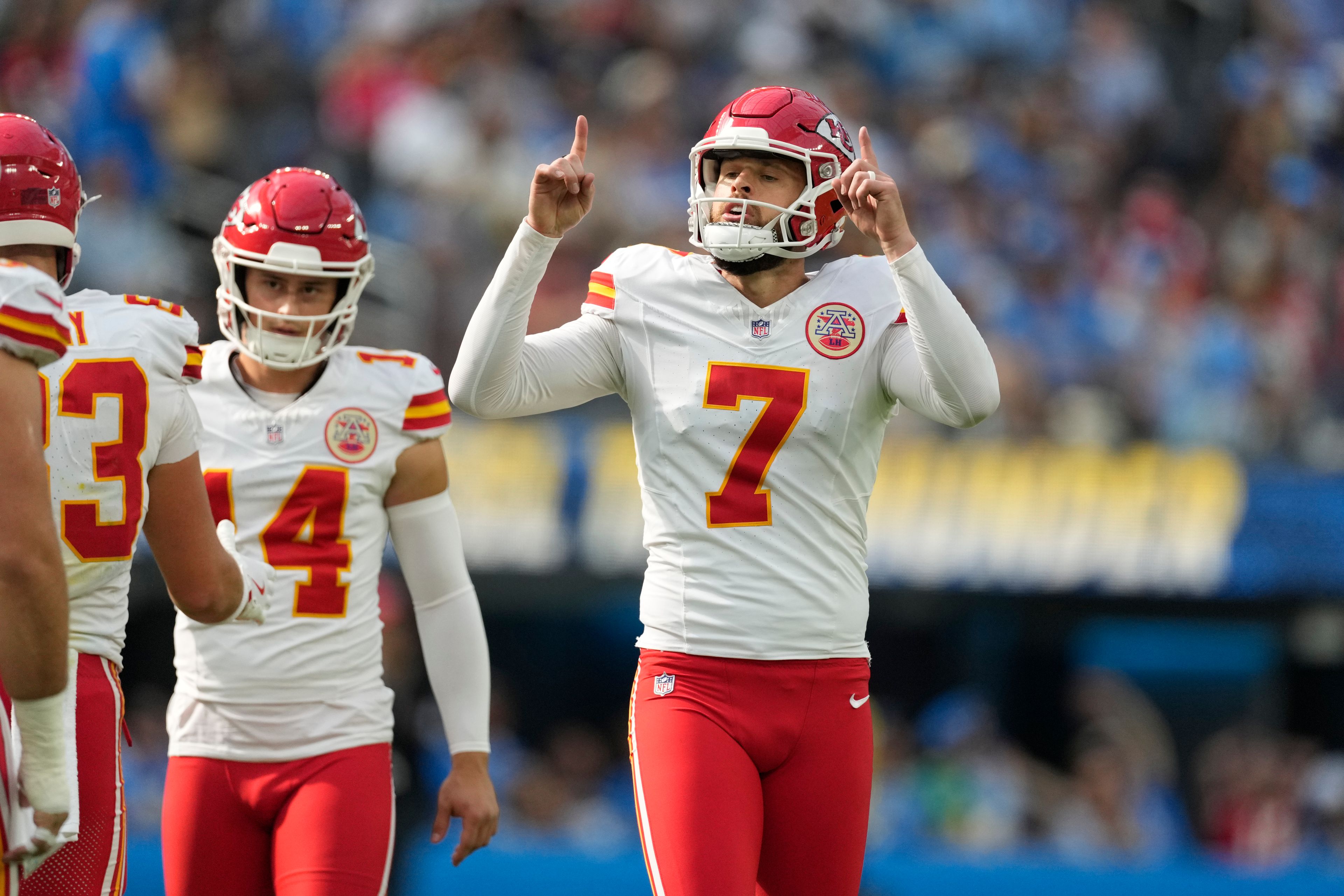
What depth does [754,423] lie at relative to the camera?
356 centimetres

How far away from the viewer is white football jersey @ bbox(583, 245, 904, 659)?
3.52 metres

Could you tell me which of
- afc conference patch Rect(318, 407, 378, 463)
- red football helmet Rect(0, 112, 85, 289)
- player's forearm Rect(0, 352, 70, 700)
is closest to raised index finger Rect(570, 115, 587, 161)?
afc conference patch Rect(318, 407, 378, 463)

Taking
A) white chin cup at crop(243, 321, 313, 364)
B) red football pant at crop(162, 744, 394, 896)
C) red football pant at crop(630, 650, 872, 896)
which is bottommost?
red football pant at crop(162, 744, 394, 896)

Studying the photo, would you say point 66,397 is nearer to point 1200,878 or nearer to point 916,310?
point 916,310

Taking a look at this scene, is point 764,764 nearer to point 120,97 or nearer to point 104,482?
point 104,482

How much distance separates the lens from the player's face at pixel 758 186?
364cm

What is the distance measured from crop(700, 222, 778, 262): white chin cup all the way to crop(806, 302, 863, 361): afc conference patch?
A: 18 centimetres

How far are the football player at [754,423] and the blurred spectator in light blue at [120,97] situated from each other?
22.4 ft

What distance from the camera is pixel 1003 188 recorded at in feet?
37.1

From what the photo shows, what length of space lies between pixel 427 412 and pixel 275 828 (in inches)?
40.8

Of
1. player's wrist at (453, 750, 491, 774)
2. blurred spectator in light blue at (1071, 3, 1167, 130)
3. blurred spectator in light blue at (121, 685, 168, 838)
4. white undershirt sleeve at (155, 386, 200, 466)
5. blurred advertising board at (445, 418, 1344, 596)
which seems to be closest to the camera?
white undershirt sleeve at (155, 386, 200, 466)

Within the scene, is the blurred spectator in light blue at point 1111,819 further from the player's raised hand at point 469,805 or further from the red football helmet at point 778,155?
the red football helmet at point 778,155

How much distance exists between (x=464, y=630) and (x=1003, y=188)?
7956mm

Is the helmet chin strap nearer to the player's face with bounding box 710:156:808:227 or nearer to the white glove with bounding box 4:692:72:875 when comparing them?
the player's face with bounding box 710:156:808:227
